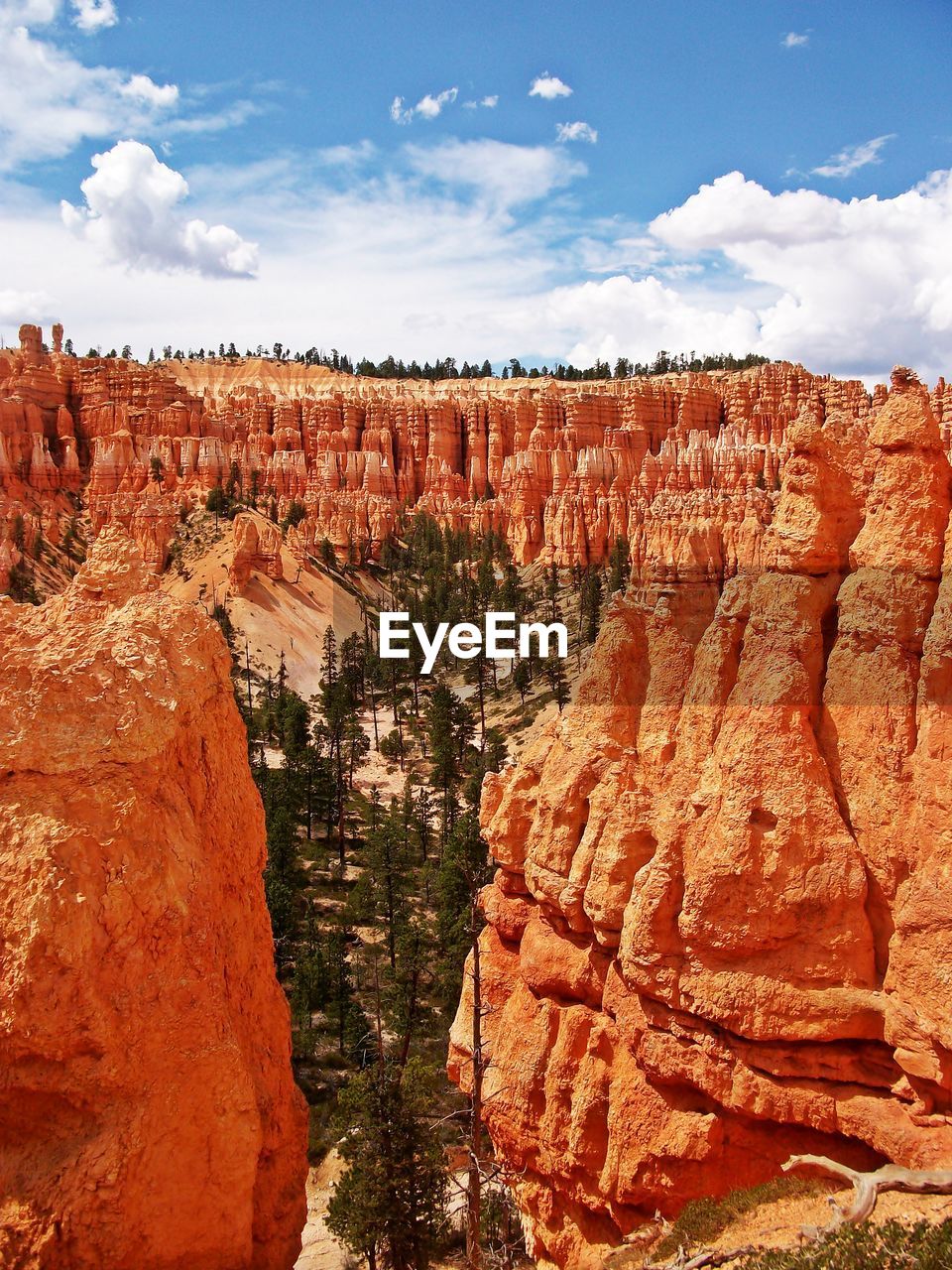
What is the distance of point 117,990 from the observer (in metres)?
8.51

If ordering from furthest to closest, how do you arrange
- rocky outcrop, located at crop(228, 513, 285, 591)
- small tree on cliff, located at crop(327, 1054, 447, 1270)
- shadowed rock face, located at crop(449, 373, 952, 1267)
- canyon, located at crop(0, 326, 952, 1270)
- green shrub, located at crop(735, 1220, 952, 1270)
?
rocky outcrop, located at crop(228, 513, 285, 591) → small tree on cliff, located at crop(327, 1054, 447, 1270) → shadowed rock face, located at crop(449, 373, 952, 1267) → canyon, located at crop(0, 326, 952, 1270) → green shrub, located at crop(735, 1220, 952, 1270)

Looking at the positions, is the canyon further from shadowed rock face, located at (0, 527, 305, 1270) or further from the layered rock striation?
the layered rock striation

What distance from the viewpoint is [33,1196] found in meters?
7.69

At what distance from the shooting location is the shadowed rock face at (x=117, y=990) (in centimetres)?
802

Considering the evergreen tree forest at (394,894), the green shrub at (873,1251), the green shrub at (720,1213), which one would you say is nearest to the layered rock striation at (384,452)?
the evergreen tree forest at (394,894)

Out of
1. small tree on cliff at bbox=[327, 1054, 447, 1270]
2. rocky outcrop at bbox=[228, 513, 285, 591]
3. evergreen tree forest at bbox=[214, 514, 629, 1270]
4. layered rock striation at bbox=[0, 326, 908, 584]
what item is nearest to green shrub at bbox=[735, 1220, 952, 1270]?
evergreen tree forest at bbox=[214, 514, 629, 1270]

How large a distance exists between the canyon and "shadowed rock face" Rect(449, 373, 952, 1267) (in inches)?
1.5

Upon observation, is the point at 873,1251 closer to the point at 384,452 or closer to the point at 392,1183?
the point at 392,1183

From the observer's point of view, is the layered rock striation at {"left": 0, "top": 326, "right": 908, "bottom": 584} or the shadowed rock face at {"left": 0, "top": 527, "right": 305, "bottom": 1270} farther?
the layered rock striation at {"left": 0, "top": 326, "right": 908, "bottom": 584}

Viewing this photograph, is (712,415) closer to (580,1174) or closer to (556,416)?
(556,416)

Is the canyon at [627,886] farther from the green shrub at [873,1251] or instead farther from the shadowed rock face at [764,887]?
the green shrub at [873,1251]

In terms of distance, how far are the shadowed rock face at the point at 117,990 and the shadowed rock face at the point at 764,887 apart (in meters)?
4.87

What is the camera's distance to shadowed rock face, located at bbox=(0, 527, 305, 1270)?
8.02 meters

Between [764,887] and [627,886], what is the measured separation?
2474mm
